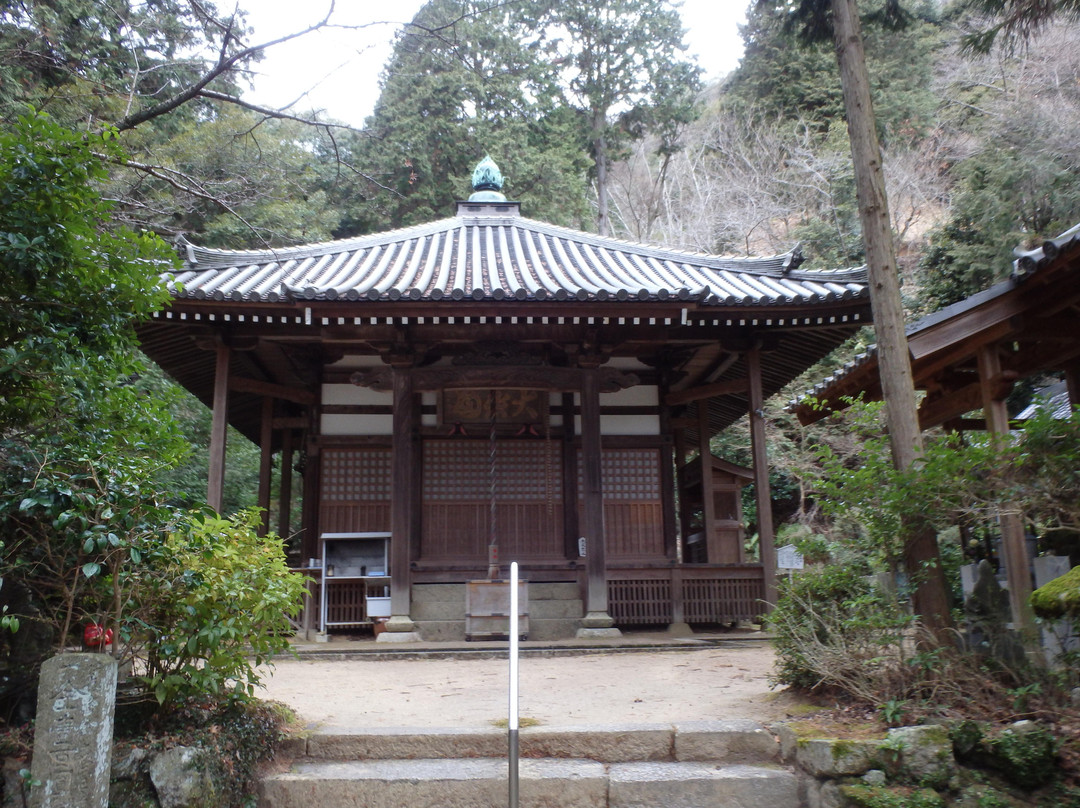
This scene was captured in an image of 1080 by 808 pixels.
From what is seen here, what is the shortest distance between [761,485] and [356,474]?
17.3 feet

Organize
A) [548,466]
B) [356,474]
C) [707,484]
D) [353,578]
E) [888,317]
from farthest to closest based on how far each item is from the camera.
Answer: [707,484] < [548,466] < [356,474] < [353,578] < [888,317]

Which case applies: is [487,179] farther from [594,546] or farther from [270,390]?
[594,546]

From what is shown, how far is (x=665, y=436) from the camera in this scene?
11.2m

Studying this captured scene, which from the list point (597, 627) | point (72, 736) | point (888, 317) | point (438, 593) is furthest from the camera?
point (438, 593)

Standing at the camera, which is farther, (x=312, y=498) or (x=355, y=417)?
(x=312, y=498)

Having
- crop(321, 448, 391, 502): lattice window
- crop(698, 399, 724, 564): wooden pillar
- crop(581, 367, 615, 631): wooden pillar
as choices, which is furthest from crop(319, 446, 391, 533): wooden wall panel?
crop(698, 399, 724, 564): wooden pillar

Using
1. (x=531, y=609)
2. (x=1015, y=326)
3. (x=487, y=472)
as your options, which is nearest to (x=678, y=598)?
(x=531, y=609)

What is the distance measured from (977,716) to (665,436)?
7021 mm

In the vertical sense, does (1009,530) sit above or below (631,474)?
below

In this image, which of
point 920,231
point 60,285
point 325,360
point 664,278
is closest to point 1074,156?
point 664,278

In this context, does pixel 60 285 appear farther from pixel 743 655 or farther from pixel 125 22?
pixel 743 655

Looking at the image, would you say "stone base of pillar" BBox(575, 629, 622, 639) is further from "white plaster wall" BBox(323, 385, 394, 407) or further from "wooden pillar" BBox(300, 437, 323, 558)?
"white plaster wall" BBox(323, 385, 394, 407)

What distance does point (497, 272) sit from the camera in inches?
405

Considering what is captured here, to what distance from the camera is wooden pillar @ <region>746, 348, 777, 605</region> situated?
30.7 ft
